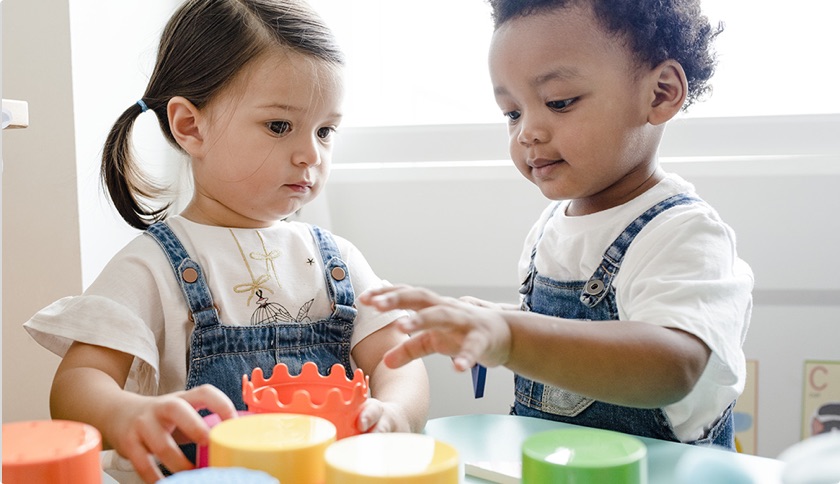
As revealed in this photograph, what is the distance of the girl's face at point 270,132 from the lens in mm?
832

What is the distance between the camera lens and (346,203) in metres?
1.36

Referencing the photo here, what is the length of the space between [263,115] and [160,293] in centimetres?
20

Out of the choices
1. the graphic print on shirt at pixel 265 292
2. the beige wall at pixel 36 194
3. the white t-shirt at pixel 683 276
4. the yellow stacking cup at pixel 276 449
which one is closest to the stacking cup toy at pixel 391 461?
the yellow stacking cup at pixel 276 449

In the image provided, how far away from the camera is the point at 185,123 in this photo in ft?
2.88

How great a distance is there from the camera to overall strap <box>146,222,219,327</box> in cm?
78

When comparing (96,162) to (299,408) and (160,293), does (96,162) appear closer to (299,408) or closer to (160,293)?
(160,293)

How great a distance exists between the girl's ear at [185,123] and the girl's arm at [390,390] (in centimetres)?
28

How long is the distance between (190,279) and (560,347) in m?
0.39

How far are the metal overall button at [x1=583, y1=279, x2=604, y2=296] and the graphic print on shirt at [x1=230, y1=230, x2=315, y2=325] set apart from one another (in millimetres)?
281

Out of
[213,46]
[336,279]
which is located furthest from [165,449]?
[213,46]

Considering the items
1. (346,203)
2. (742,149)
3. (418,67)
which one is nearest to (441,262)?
(346,203)

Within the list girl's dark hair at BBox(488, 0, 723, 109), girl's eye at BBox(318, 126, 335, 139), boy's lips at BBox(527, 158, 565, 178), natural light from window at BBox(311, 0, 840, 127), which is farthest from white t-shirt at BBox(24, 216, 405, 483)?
natural light from window at BBox(311, 0, 840, 127)

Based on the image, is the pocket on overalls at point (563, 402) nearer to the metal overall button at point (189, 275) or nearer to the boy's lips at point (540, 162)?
the boy's lips at point (540, 162)

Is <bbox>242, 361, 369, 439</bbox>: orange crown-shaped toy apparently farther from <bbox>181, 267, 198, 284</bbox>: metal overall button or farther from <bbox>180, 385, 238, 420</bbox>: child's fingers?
<bbox>181, 267, 198, 284</bbox>: metal overall button
